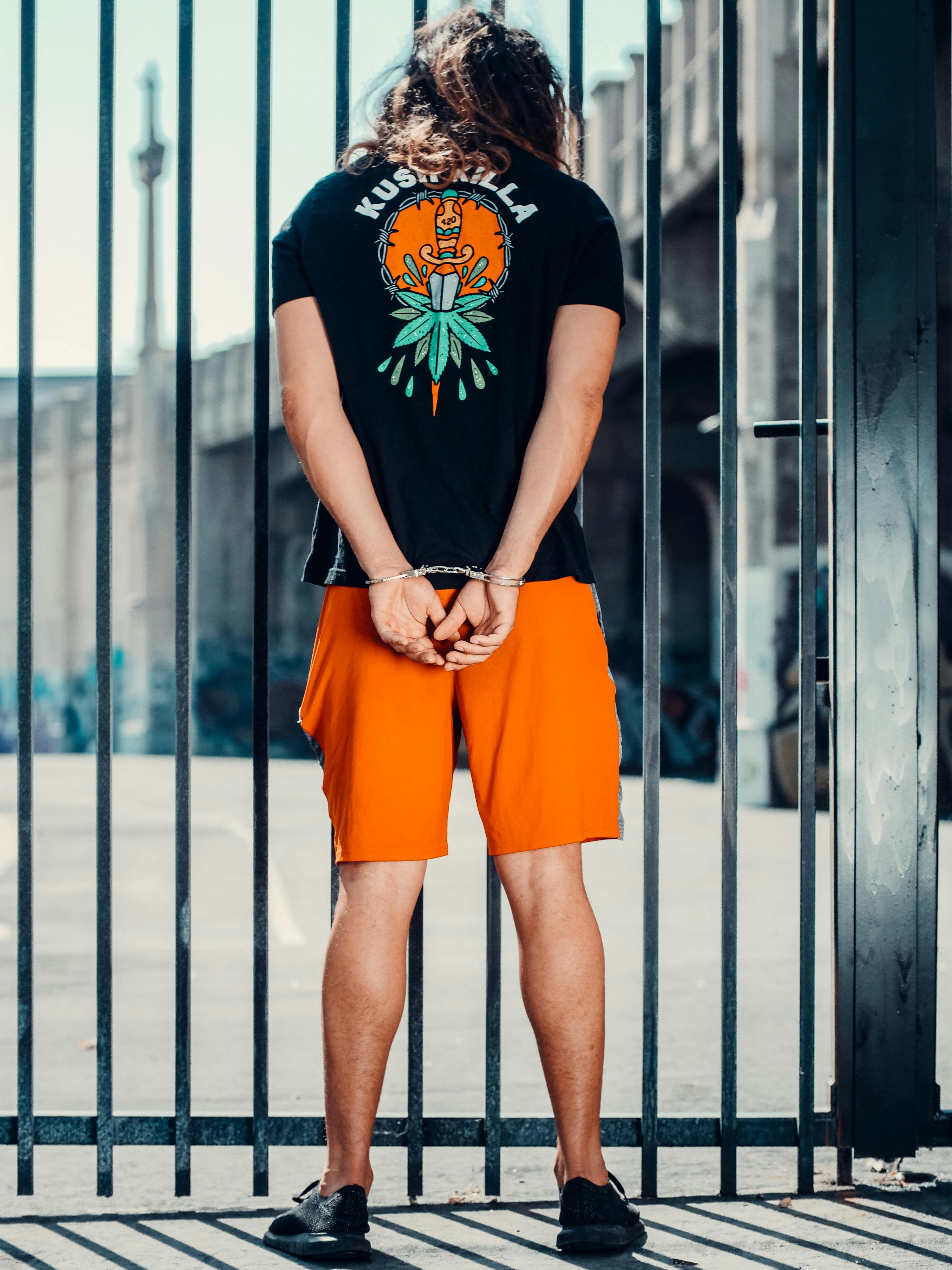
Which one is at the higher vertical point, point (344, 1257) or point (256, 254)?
point (256, 254)

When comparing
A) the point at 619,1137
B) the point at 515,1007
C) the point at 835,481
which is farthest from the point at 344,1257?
the point at 515,1007

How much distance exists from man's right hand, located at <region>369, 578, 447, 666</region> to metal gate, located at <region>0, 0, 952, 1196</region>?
1.54 ft

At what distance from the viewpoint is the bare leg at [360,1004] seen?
214 centimetres

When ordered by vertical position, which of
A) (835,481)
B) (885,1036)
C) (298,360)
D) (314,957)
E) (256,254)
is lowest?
(314,957)

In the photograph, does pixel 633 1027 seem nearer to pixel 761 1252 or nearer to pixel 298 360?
pixel 761 1252

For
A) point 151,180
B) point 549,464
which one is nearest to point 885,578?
point 549,464

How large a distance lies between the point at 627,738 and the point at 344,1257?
18.6 meters

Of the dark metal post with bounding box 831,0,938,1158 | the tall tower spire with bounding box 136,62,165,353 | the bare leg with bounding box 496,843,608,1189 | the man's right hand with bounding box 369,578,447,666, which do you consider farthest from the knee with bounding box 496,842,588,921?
the tall tower spire with bounding box 136,62,165,353

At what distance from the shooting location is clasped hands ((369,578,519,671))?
2.06 metres

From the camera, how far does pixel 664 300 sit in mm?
16125

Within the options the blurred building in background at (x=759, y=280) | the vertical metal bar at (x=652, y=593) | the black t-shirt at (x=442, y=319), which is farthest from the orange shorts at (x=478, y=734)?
the blurred building in background at (x=759, y=280)

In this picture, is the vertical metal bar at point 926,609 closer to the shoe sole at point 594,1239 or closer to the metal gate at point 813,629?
the metal gate at point 813,629

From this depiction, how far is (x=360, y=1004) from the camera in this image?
84.3 inches

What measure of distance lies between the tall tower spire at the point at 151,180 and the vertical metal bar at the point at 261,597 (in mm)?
27531
